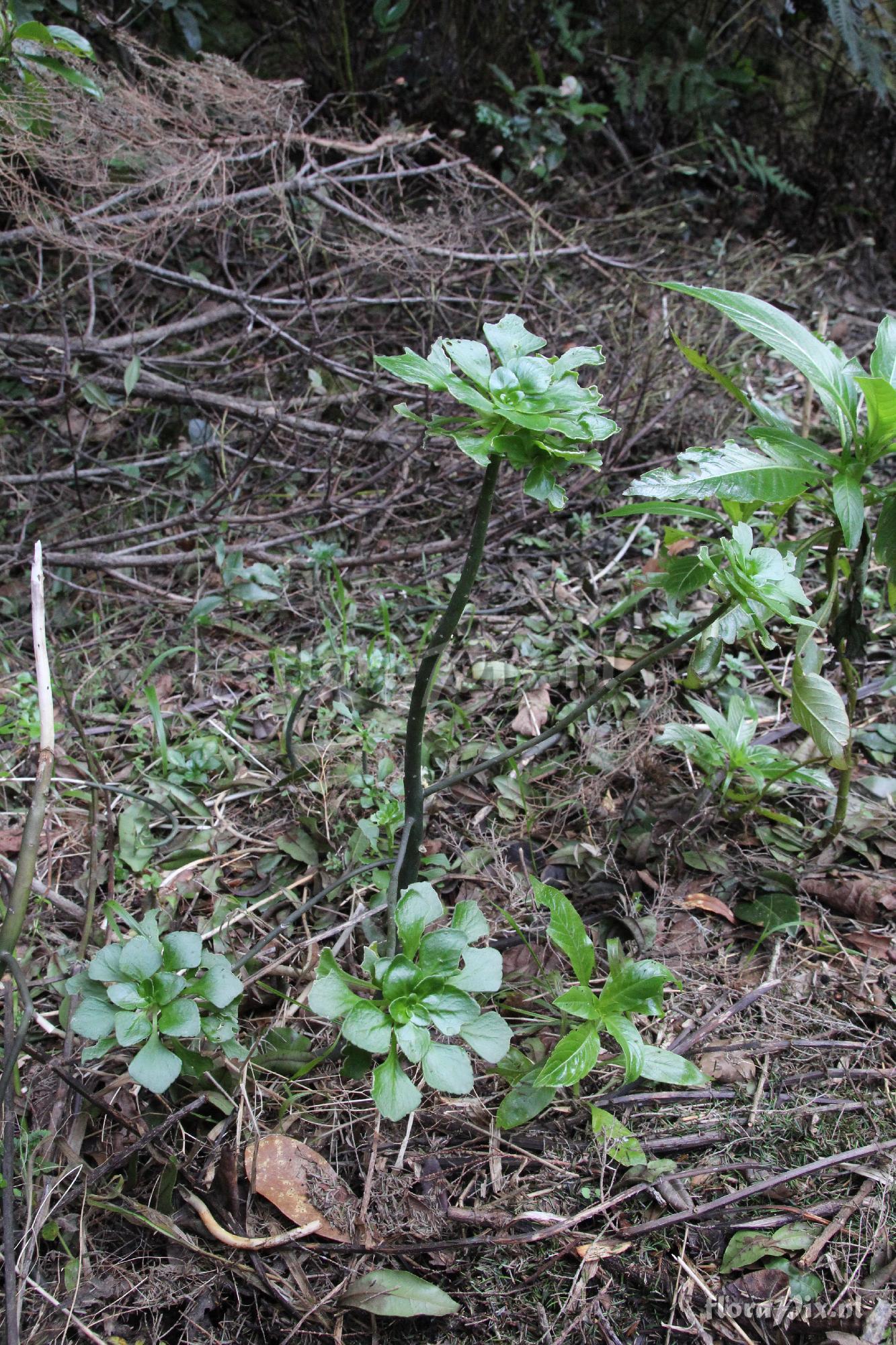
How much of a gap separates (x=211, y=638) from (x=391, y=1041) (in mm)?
1458

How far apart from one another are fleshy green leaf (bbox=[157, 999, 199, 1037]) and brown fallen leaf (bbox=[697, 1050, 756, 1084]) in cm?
82

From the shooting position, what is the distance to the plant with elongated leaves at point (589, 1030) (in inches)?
46.1

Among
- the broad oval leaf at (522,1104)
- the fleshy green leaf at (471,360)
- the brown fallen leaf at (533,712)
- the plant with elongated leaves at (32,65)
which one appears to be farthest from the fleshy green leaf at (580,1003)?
the plant with elongated leaves at (32,65)

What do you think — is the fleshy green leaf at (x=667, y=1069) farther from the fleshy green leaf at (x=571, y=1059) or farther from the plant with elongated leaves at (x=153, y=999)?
the plant with elongated leaves at (x=153, y=999)

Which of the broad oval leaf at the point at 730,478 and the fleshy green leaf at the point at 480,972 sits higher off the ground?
the broad oval leaf at the point at 730,478

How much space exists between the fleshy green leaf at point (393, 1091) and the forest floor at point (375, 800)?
1.01 ft

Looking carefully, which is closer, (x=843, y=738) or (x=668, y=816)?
(x=843, y=738)

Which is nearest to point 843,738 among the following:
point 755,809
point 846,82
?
point 755,809

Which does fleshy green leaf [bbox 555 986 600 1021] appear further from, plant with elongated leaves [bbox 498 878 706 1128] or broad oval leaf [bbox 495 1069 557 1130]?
broad oval leaf [bbox 495 1069 557 1130]

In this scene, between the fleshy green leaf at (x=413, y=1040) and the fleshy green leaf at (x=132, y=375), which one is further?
the fleshy green leaf at (x=132, y=375)

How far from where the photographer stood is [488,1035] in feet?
3.53

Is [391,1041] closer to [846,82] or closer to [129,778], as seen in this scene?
[129,778]

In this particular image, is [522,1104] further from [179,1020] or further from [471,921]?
[179,1020]

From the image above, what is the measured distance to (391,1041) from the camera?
104cm
